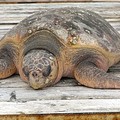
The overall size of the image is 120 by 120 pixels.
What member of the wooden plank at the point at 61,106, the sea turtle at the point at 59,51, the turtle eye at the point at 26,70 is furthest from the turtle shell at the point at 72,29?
the wooden plank at the point at 61,106

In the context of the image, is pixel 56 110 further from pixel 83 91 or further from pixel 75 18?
pixel 75 18

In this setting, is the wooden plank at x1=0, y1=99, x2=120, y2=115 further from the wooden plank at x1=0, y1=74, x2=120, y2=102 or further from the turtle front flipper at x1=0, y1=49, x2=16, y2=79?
the turtle front flipper at x1=0, y1=49, x2=16, y2=79

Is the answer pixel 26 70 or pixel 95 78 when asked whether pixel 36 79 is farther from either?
pixel 95 78

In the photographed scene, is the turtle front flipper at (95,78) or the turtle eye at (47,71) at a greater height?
the turtle eye at (47,71)

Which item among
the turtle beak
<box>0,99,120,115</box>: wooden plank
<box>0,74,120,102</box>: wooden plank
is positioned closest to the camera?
<box>0,99,120,115</box>: wooden plank

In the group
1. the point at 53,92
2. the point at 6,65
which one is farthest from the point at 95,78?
the point at 6,65

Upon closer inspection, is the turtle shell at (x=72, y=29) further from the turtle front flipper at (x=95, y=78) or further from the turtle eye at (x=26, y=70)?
the turtle eye at (x=26, y=70)

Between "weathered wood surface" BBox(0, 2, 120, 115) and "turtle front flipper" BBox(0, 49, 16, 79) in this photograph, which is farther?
"turtle front flipper" BBox(0, 49, 16, 79)

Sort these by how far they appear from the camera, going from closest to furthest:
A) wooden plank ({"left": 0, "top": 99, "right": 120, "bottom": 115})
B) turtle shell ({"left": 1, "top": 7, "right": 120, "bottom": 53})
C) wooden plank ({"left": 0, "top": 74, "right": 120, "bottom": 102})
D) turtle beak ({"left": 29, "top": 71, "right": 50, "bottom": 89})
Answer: wooden plank ({"left": 0, "top": 99, "right": 120, "bottom": 115}), wooden plank ({"left": 0, "top": 74, "right": 120, "bottom": 102}), turtle beak ({"left": 29, "top": 71, "right": 50, "bottom": 89}), turtle shell ({"left": 1, "top": 7, "right": 120, "bottom": 53})

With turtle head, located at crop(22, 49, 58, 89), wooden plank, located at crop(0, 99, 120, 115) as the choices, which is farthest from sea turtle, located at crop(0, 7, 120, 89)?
wooden plank, located at crop(0, 99, 120, 115)
